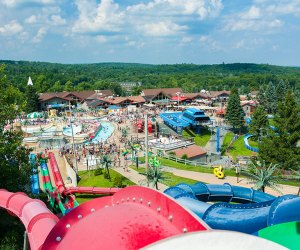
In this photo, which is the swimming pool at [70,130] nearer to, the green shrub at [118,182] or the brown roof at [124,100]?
the brown roof at [124,100]

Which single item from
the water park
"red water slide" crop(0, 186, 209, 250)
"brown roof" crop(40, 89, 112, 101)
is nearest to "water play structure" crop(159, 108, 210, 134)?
"brown roof" crop(40, 89, 112, 101)

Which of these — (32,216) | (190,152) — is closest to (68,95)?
(190,152)

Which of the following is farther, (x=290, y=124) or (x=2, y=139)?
(x=290, y=124)

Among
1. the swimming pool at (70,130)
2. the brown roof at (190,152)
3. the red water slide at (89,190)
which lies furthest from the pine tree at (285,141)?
the swimming pool at (70,130)

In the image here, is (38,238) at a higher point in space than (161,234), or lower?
lower

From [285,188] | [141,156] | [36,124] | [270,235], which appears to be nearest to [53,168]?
[141,156]

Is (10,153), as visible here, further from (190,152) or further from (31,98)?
(31,98)

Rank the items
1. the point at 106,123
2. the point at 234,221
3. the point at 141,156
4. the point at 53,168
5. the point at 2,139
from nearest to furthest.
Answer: the point at 234,221 → the point at 2,139 → the point at 53,168 → the point at 141,156 → the point at 106,123

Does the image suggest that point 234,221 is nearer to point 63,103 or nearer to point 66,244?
point 66,244
